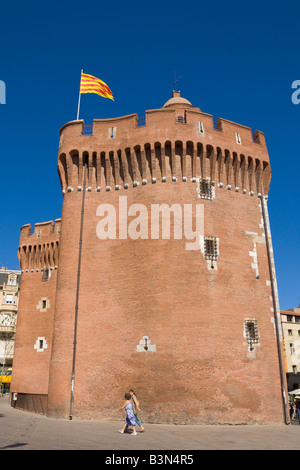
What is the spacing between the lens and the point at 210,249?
2403 cm

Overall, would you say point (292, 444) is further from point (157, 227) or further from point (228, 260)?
point (157, 227)

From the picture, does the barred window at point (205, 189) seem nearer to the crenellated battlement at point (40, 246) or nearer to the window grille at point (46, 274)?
the crenellated battlement at point (40, 246)

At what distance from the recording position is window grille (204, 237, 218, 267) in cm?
2381

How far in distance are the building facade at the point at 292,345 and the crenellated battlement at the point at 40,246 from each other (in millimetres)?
37621

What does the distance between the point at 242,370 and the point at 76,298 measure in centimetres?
1059

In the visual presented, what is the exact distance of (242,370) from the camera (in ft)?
72.7

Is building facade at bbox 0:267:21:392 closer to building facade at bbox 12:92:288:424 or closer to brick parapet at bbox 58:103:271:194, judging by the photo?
building facade at bbox 12:92:288:424

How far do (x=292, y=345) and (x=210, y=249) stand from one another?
41.4 m

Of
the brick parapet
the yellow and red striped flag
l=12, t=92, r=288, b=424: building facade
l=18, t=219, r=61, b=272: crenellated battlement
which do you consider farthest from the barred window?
l=18, t=219, r=61, b=272: crenellated battlement

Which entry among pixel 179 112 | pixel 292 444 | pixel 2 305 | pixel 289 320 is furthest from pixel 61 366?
pixel 289 320

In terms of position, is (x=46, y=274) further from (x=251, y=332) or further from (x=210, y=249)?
(x=251, y=332)

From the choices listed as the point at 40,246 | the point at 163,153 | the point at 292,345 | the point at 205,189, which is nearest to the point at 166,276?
the point at 205,189

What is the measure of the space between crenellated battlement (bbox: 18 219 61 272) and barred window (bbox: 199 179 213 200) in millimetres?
15110

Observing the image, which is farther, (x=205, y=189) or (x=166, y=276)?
(x=205, y=189)
